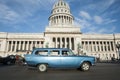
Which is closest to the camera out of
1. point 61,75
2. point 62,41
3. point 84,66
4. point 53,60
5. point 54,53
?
point 61,75

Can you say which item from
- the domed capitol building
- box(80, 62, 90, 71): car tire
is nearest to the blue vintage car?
box(80, 62, 90, 71): car tire

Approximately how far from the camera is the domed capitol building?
2221 inches

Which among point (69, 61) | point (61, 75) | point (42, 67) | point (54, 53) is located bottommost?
point (61, 75)

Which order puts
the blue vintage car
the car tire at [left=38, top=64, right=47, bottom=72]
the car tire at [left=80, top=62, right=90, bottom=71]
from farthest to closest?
the car tire at [left=80, top=62, right=90, bottom=71], the car tire at [left=38, top=64, right=47, bottom=72], the blue vintage car

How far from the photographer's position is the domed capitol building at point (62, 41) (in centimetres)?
5641

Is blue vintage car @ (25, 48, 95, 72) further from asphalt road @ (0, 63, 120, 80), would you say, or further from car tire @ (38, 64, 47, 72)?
asphalt road @ (0, 63, 120, 80)

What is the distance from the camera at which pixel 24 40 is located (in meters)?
60.2

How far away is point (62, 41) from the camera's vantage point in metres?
60.4

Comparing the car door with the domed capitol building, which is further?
the domed capitol building

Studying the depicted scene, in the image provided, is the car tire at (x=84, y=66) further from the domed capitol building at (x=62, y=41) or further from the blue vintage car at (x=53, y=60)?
the domed capitol building at (x=62, y=41)

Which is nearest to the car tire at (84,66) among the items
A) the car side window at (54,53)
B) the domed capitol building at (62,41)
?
the car side window at (54,53)

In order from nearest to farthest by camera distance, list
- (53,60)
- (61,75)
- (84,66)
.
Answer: (61,75) < (53,60) < (84,66)

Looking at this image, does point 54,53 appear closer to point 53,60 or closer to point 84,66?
point 53,60

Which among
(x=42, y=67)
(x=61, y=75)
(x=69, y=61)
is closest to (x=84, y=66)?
(x=69, y=61)
